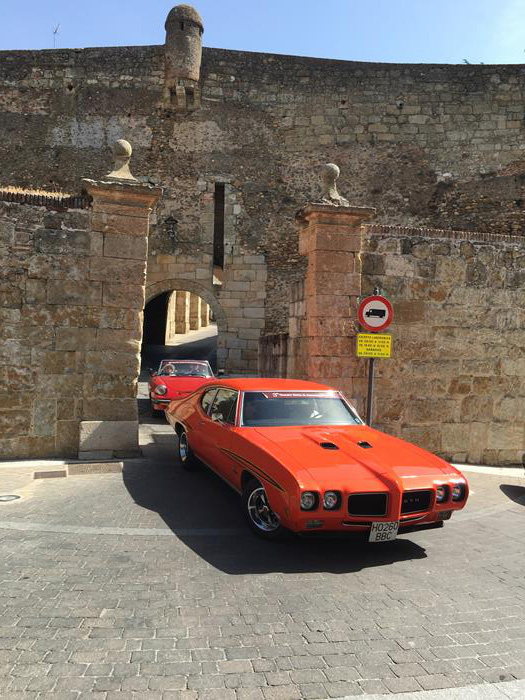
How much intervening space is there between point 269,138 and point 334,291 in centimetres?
1353

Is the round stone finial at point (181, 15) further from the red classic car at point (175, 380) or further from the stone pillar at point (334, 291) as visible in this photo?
the stone pillar at point (334, 291)

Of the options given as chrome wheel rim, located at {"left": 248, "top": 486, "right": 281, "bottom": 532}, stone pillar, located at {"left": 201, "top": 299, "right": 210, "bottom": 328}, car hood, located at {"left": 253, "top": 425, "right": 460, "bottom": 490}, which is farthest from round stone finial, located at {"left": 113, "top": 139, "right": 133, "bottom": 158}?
stone pillar, located at {"left": 201, "top": 299, "right": 210, "bottom": 328}

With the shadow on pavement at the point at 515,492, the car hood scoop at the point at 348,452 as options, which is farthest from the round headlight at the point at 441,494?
the shadow on pavement at the point at 515,492

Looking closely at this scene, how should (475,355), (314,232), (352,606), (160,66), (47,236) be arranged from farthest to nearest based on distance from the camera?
(160,66) < (475,355) < (314,232) < (47,236) < (352,606)

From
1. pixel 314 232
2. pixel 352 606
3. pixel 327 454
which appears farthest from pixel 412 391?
pixel 352 606

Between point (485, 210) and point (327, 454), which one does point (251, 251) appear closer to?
point (485, 210)

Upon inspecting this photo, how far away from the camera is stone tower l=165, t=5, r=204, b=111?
1827 centimetres

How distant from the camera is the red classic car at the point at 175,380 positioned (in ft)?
36.4

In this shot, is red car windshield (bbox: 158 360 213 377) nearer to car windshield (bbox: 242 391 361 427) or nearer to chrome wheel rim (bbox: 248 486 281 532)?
car windshield (bbox: 242 391 361 427)

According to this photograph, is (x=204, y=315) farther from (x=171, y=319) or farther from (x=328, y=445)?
(x=328, y=445)

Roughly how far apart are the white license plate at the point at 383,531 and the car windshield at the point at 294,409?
146 centimetres

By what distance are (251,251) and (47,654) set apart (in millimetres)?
16978

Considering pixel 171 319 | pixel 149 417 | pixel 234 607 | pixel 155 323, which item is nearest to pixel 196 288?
pixel 149 417

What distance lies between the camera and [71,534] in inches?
173
